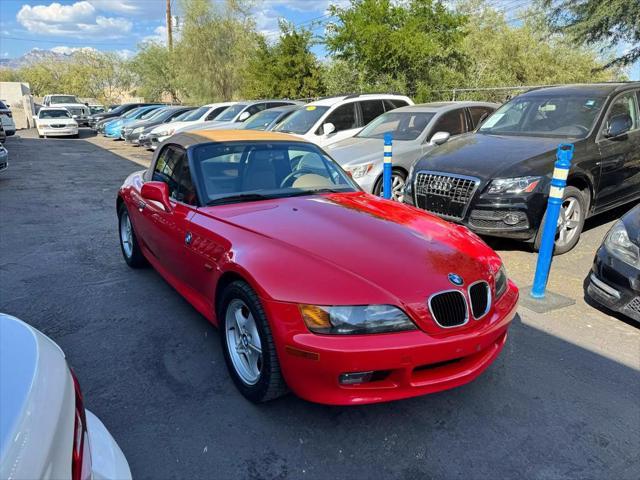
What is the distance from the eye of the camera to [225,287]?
3.06 metres

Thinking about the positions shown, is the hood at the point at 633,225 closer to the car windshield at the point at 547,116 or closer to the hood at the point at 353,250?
the hood at the point at 353,250

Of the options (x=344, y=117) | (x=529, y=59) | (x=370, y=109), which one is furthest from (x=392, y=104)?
(x=529, y=59)

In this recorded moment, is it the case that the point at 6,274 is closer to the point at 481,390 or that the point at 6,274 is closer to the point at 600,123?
the point at 481,390

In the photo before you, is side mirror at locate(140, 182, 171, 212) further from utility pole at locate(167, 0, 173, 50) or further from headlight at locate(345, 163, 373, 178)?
utility pole at locate(167, 0, 173, 50)

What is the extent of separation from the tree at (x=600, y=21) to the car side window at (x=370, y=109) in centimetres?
669

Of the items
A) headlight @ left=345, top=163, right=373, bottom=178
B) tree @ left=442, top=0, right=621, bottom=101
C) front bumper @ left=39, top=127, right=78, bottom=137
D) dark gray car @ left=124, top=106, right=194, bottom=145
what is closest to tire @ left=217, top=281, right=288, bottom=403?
headlight @ left=345, top=163, right=373, bottom=178

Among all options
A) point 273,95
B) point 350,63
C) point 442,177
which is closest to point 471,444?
point 442,177

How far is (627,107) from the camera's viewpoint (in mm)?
6340

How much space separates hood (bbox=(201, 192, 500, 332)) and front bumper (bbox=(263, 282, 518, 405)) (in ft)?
0.54

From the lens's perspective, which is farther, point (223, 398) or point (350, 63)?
point (350, 63)

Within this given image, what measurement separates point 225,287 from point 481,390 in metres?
1.76

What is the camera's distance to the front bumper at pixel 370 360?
2361mm

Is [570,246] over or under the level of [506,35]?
under

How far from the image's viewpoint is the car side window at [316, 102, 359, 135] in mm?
9789
